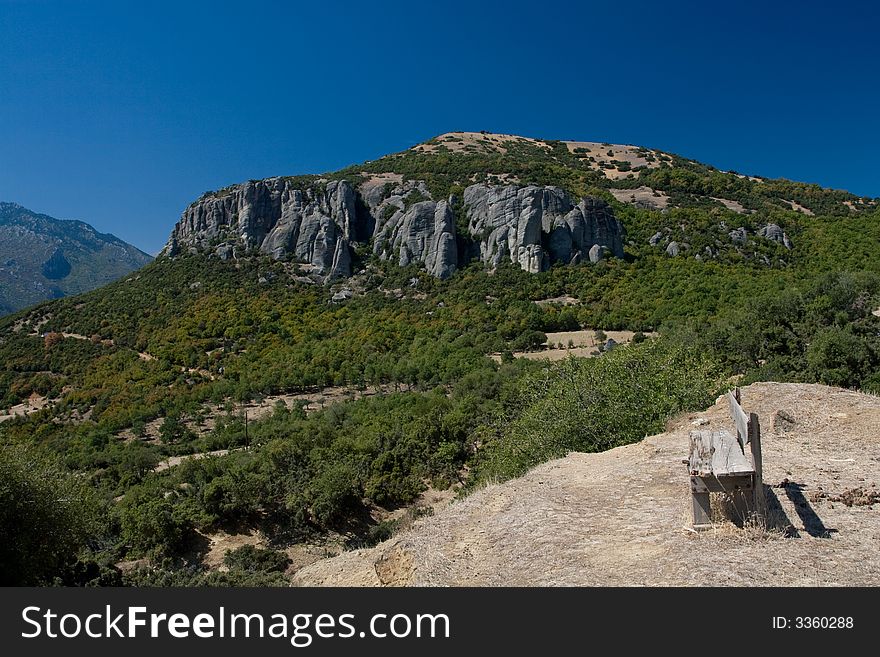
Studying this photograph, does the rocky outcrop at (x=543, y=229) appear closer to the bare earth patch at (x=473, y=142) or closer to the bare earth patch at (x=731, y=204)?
the bare earth patch at (x=731, y=204)

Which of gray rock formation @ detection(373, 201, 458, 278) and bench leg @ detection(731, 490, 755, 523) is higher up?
gray rock formation @ detection(373, 201, 458, 278)

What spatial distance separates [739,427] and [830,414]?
6919 mm

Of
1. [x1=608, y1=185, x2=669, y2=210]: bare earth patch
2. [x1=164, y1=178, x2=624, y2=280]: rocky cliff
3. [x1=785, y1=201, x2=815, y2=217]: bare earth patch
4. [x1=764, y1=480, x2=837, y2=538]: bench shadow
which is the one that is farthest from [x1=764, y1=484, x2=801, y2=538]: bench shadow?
[x1=785, y1=201, x2=815, y2=217]: bare earth patch

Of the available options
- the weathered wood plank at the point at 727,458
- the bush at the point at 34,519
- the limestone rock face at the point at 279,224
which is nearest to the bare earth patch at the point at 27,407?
the limestone rock face at the point at 279,224

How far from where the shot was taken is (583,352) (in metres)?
41.2

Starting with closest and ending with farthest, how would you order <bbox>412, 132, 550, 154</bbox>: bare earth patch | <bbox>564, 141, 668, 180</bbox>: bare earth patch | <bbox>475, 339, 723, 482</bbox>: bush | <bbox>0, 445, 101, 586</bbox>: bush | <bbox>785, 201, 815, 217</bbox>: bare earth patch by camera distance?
<bbox>0, 445, 101, 586</bbox>: bush
<bbox>475, 339, 723, 482</bbox>: bush
<bbox>785, 201, 815, 217</bbox>: bare earth patch
<bbox>564, 141, 668, 180</bbox>: bare earth patch
<bbox>412, 132, 550, 154</bbox>: bare earth patch

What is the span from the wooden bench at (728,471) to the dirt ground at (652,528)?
0.71 feet

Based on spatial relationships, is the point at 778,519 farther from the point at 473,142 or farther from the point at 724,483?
the point at 473,142

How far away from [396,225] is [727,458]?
70.9 m

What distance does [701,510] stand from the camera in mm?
5348

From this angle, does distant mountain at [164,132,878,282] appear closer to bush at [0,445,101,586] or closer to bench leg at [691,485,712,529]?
bush at [0,445,101,586]

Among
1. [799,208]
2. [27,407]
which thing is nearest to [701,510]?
[27,407]

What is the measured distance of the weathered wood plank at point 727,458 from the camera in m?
4.86

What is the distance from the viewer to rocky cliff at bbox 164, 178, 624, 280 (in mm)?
64188
